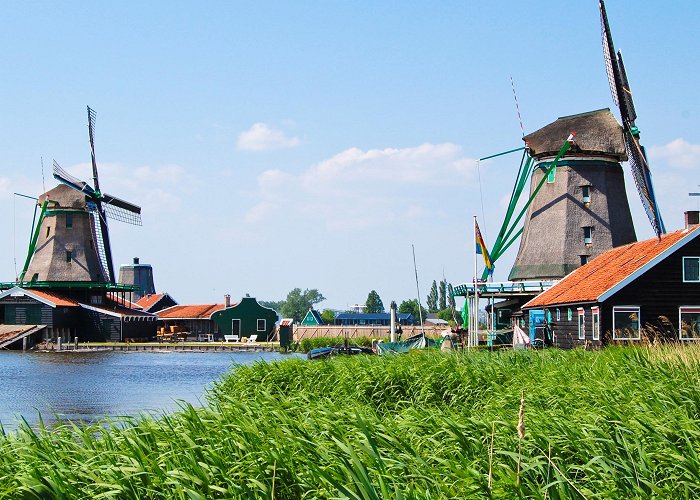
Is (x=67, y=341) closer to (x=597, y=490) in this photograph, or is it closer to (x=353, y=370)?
(x=353, y=370)

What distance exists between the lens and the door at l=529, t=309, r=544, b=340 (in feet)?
114

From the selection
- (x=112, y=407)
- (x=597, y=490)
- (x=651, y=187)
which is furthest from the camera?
(x=651, y=187)

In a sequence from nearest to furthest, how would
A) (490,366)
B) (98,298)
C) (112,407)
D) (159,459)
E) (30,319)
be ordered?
(159,459), (490,366), (112,407), (30,319), (98,298)

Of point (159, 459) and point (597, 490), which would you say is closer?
point (597, 490)

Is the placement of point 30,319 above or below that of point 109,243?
below

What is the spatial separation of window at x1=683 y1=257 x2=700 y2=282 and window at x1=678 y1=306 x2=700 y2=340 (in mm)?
984

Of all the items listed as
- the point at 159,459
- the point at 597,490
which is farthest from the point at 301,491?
the point at 597,490

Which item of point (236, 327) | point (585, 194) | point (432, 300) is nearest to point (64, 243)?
point (236, 327)

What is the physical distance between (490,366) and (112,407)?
1039 centimetres

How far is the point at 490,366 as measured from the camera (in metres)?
15.5

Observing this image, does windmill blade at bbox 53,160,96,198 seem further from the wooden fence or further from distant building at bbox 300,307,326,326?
distant building at bbox 300,307,326,326

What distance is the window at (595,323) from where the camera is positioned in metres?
27.5

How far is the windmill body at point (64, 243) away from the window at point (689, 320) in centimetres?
4275

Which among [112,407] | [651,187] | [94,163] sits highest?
[94,163]
